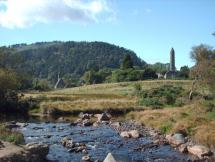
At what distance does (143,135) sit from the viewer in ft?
149

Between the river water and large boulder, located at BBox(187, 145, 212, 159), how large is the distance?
0.87 meters

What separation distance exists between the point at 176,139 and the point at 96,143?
6.99 m

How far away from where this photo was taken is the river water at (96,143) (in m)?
33.0

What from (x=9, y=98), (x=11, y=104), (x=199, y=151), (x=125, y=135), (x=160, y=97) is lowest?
(x=125, y=135)

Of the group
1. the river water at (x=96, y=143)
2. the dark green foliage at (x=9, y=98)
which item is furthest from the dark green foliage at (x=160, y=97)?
the river water at (x=96, y=143)

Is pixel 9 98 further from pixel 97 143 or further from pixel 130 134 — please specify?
pixel 97 143

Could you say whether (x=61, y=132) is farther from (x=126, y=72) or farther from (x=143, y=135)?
(x=126, y=72)

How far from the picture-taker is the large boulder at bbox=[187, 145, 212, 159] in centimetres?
3334

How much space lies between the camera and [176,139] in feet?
130

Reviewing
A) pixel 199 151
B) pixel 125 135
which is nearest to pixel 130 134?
pixel 125 135

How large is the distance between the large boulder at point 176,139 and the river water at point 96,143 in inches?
37.8

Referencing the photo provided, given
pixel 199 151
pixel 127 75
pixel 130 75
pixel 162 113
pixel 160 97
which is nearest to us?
pixel 199 151

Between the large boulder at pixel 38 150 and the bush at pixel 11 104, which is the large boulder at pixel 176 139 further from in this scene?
the bush at pixel 11 104

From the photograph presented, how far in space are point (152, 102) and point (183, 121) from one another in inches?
1278
